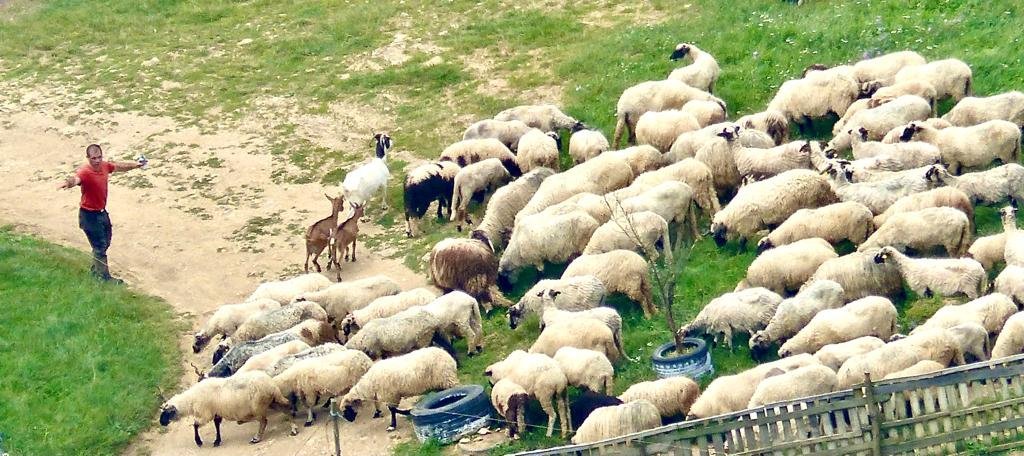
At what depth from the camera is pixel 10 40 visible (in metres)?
31.5

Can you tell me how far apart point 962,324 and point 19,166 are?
17851mm

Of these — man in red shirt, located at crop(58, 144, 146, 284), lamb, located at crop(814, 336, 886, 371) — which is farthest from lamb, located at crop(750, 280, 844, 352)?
man in red shirt, located at crop(58, 144, 146, 284)

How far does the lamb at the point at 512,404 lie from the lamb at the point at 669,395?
99 cm

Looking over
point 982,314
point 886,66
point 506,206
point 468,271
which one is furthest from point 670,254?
point 886,66

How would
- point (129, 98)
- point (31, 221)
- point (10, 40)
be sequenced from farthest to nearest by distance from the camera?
point (10, 40) < point (129, 98) < point (31, 221)

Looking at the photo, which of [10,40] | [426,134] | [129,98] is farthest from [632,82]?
[10,40]

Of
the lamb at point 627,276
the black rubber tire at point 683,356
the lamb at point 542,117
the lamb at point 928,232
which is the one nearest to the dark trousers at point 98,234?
the lamb at point 542,117

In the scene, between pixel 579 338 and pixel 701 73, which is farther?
pixel 701 73

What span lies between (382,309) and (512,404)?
11.1ft

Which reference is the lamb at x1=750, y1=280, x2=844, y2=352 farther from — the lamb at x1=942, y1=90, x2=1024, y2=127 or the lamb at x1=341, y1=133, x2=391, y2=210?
the lamb at x1=341, y1=133, x2=391, y2=210

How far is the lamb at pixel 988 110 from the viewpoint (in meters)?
17.8

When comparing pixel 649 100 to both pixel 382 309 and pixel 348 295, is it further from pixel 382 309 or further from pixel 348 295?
pixel 382 309

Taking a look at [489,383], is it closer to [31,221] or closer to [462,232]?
[462,232]

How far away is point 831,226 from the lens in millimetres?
15953
